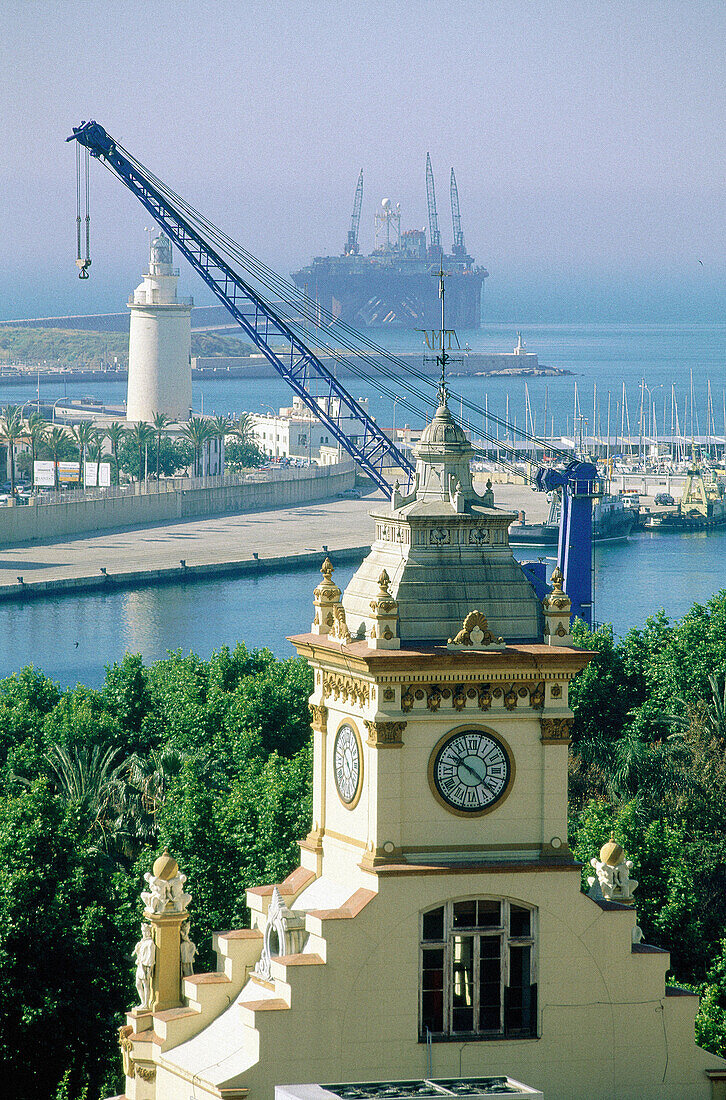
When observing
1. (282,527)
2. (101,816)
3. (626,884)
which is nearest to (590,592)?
(282,527)

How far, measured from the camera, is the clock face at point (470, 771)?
51.9 feet

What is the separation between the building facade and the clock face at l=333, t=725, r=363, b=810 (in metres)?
0.02

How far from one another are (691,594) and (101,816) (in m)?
84.6

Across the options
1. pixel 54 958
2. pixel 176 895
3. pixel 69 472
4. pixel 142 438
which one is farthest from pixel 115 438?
pixel 176 895

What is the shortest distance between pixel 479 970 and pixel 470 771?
1.52m

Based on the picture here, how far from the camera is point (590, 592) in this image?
98.9m

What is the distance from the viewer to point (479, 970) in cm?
1588

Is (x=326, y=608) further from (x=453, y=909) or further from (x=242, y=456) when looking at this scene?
(x=242, y=456)

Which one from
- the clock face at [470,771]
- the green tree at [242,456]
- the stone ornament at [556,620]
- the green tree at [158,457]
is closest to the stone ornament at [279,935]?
the clock face at [470,771]

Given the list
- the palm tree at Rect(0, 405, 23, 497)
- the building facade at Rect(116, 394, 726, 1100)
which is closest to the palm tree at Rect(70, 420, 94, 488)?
the palm tree at Rect(0, 405, 23, 497)

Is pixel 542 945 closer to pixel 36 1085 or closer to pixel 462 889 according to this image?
pixel 462 889

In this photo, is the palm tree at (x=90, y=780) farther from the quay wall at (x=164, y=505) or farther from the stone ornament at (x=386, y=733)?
the quay wall at (x=164, y=505)

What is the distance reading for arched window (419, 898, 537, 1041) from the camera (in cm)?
1580

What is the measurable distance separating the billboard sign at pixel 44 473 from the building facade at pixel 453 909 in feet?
431
